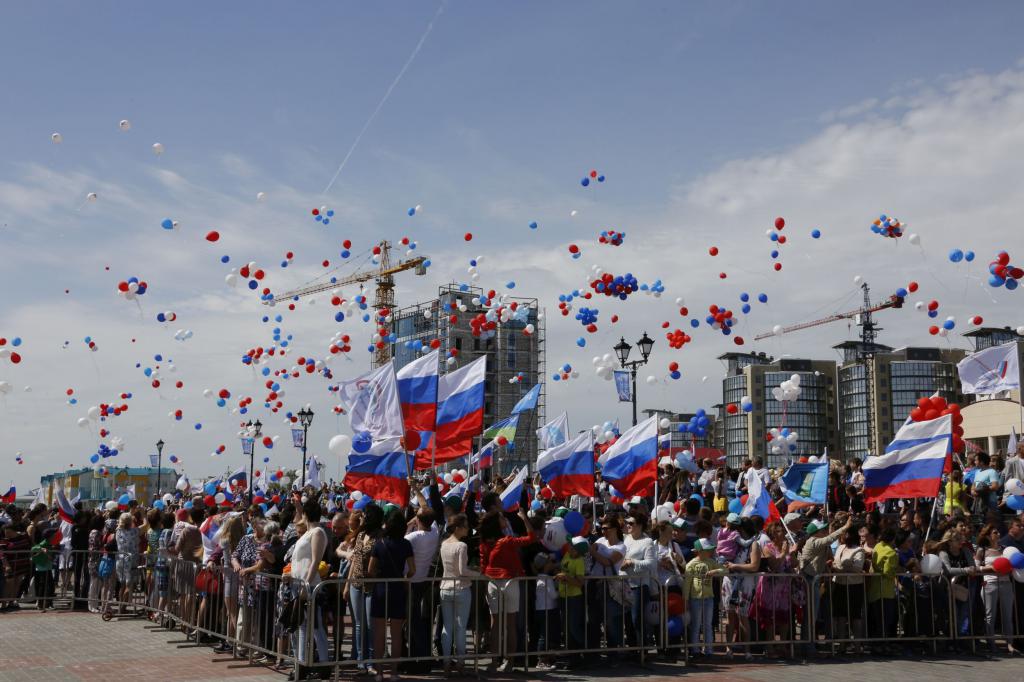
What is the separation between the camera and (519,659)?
1190 centimetres

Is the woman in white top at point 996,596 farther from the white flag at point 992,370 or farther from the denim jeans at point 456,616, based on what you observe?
the white flag at point 992,370

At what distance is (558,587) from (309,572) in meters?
2.99

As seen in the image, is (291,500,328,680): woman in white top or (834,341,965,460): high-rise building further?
(834,341,965,460): high-rise building

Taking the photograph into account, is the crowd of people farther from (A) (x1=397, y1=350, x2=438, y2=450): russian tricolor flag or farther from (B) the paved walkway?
(A) (x1=397, y1=350, x2=438, y2=450): russian tricolor flag

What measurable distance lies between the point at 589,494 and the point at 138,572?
7.52m

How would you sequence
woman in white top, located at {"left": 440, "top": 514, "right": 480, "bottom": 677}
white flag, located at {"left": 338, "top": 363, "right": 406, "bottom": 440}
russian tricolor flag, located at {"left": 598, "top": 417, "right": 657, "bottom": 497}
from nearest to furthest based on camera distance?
woman in white top, located at {"left": 440, "top": 514, "right": 480, "bottom": 677}
white flag, located at {"left": 338, "top": 363, "right": 406, "bottom": 440}
russian tricolor flag, located at {"left": 598, "top": 417, "right": 657, "bottom": 497}

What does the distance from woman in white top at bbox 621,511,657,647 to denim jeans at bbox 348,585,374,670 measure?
10.3 feet

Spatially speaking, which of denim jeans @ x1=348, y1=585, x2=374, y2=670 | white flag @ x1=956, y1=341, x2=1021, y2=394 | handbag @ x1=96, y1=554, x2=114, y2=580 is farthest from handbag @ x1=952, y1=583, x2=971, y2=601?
handbag @ x1=96, y1=554, x2=114, y2=580

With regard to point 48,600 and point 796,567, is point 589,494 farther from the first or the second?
point 48,600

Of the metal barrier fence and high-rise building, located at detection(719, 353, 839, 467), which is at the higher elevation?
high-rise building, located at detection(719, 353, 839, 467)

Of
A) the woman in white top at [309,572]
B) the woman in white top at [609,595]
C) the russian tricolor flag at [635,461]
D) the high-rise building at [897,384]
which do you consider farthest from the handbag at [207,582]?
the high-rise building at [897,384]

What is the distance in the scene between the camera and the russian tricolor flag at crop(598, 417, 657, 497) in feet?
54.9

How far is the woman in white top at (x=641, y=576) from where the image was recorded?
39.8 ft

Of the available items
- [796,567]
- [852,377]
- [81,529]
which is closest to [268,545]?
[796,567]
